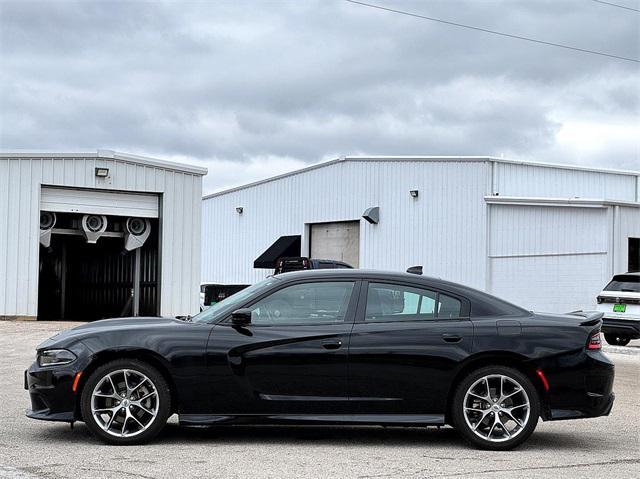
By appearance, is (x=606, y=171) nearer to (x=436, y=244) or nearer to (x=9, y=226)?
(x=436, y=244)

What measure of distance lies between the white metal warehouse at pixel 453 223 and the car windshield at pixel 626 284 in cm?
825

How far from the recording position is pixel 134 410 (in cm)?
775

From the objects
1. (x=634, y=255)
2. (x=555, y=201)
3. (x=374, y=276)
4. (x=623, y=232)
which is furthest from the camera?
(x=555, y=201)

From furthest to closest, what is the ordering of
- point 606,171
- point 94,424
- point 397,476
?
point 606,171 < point 94,424 < point 397,476

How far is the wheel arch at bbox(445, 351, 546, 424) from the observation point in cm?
791

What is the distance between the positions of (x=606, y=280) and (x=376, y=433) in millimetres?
21989

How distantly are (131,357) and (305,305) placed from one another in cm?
145

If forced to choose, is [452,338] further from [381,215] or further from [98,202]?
[381,215]

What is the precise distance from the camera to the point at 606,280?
1150 inches

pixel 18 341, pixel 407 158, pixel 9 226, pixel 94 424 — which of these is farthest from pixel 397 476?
pixel 407 158

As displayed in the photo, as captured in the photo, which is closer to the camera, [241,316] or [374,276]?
[241,316]

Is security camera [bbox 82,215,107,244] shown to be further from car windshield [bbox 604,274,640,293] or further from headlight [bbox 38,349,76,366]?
headlight [bbox 38,349,76,366]

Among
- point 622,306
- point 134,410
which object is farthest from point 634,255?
point 134,410

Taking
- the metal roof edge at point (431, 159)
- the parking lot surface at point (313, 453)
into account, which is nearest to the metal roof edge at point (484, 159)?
the metal roof edge at point (431, 159)
